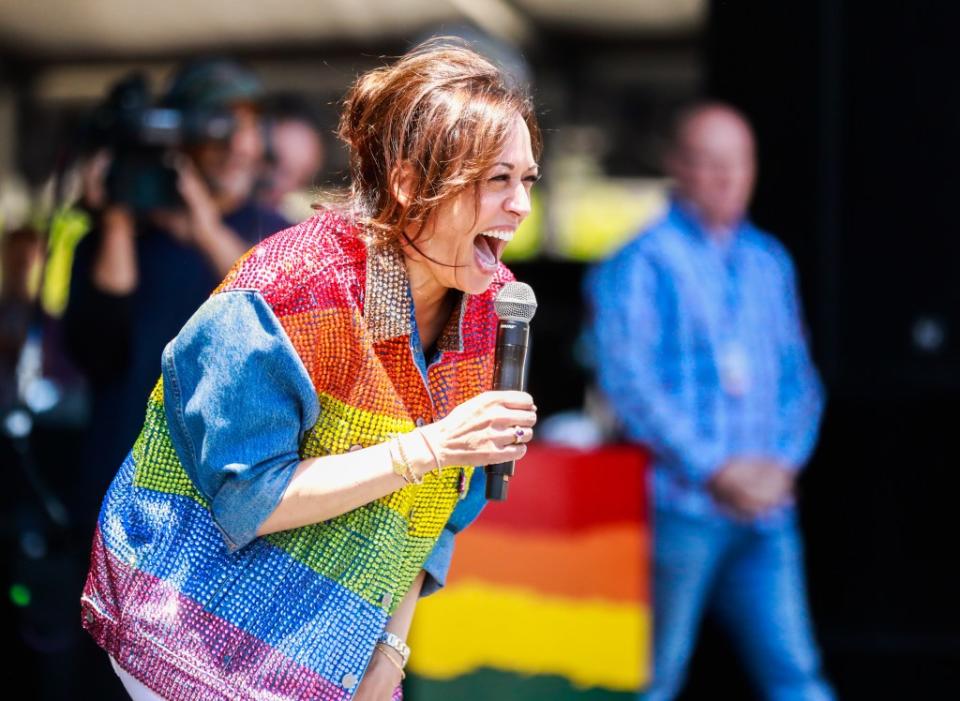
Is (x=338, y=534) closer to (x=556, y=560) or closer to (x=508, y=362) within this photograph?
(x=508, y=362)

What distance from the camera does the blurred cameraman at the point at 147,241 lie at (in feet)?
11.2

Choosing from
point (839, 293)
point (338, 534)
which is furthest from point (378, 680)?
point (839, 293)

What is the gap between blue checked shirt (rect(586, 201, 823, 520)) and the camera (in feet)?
12.6

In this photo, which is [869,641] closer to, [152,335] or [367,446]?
[152,335]

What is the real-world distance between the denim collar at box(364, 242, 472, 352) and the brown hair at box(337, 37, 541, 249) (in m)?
0.03

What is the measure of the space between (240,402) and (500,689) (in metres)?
2.29

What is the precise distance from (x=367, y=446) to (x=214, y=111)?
2.16 metres

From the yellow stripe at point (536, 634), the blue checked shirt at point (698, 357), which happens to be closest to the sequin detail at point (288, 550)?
the yellow stripe at point (536, 634)

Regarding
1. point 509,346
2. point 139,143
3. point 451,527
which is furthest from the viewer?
point 139,143

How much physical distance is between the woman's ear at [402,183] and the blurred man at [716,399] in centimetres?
207

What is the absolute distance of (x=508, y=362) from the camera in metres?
1.81

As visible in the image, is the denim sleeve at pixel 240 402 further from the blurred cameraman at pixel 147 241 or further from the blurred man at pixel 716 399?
the blurred man at pixel 716 399

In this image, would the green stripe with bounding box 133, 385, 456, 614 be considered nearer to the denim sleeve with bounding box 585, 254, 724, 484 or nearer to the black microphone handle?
the black microphone handle

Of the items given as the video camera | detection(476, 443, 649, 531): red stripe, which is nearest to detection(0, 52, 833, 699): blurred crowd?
the video camera
